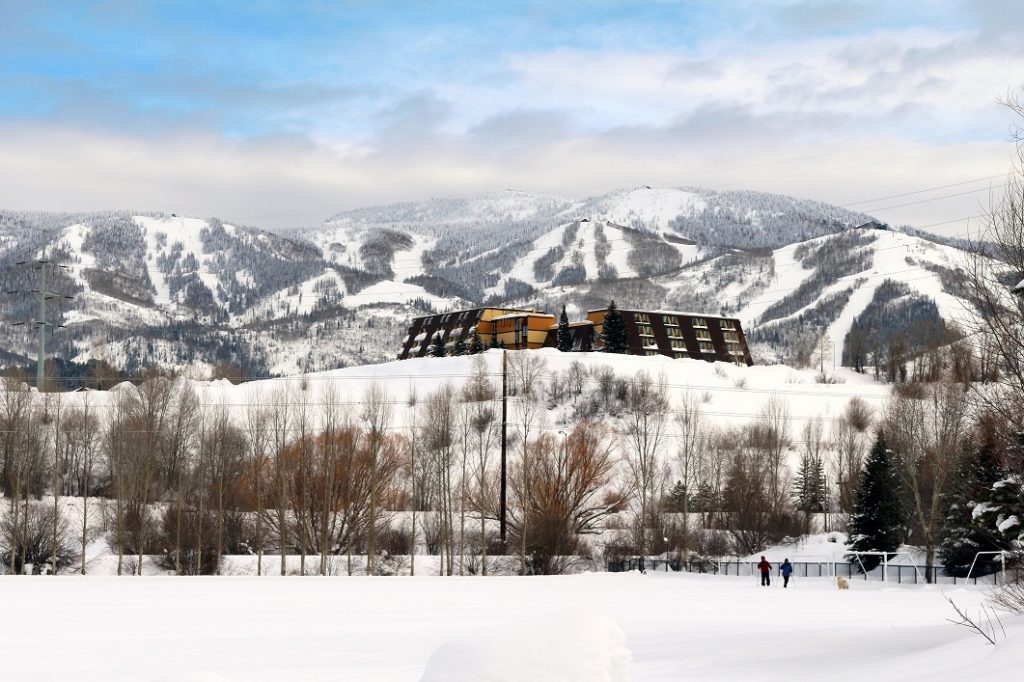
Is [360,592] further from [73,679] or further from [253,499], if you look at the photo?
[253,499]

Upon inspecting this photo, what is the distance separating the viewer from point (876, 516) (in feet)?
172

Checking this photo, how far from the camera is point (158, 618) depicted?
26016 millimetres

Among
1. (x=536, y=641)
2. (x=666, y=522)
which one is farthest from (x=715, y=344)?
(x=536, y=641)

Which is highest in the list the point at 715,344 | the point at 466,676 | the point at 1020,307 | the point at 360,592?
the point at 715,344

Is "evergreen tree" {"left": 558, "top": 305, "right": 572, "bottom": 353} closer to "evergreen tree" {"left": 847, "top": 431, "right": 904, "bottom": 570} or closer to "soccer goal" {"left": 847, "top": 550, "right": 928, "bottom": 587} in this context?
"evergreen tree" {"left": 847, "top": 431, "right": 904, "bottom": 570}

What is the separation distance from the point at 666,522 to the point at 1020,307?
45.6m

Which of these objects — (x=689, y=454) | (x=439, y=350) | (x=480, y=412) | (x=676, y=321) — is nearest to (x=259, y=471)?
(x=689, y=454)

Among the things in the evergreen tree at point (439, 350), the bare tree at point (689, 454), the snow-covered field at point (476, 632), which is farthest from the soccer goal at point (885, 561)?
the evergreen tree at point (439, 350)

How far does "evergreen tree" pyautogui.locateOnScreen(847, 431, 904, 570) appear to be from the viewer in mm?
52031

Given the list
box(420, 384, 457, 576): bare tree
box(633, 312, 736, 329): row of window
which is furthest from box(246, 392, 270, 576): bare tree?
box(633, 312, 736, 329): row of window

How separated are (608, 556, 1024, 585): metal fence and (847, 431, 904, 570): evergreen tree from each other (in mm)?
1057

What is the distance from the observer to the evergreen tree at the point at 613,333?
127 meters

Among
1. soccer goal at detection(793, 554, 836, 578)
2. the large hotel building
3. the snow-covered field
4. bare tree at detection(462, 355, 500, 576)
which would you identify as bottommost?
soccer goal at detection(793, 554, 836, 578)

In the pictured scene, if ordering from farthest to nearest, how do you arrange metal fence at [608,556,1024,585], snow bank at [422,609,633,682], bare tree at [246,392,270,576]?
bare tree at [246,392,270,576]
metal fence at [608,556,1024,585]
snow bank at [422,609,633,682]
